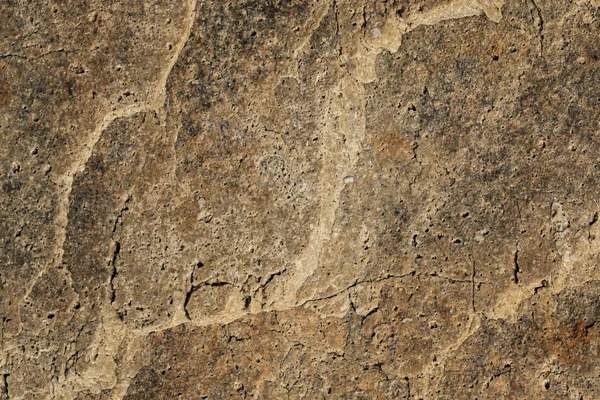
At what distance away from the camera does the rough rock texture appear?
1.90 meters

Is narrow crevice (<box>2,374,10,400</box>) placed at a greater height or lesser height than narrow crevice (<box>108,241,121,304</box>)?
lesser

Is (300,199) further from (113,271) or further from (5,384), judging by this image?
(5,384)

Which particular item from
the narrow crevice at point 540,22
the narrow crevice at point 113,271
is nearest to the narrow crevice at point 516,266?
the narrow crevice at point 540,22

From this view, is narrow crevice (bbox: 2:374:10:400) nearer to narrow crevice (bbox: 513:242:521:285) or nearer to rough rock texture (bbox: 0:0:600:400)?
rough rock texture (bbox: 0:0:600:400)

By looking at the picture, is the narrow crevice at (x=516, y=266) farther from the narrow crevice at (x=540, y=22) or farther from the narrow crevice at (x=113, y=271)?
the narrow crevice at (x=113, y=271)

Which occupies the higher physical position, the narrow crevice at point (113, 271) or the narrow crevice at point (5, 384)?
the narrow crevice at point (113, 271)

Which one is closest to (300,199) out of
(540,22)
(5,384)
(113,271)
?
(113,271)

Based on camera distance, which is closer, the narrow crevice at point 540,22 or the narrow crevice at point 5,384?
the narrow crevice at point 540,22

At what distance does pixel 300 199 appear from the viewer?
191 cm

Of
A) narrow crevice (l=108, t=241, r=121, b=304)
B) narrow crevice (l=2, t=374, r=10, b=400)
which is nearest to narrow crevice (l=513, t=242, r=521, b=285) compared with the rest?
narrow crevice (l=108, t=241, r=121, b=304)

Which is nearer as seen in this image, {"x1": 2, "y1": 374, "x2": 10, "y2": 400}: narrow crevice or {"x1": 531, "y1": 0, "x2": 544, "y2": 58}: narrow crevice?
{"x1": 531, "y1": 0, "x2": 544, "y2": 58}: narrow crevice

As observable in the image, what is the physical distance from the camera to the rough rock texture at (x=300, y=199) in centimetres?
190

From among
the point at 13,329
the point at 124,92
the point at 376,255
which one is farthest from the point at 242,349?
the point at 124,92

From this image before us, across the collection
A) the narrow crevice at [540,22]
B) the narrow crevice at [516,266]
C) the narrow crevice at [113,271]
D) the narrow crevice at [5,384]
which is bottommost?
the narrow crevice at [516,266]
